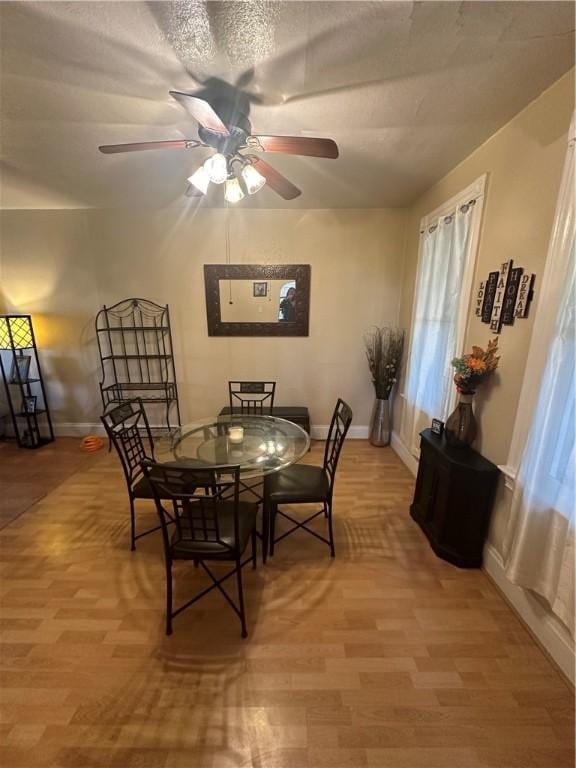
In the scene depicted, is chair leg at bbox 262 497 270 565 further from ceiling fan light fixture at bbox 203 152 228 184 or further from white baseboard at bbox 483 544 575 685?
ceiling fan light fixture at bbox 203 152 228 184

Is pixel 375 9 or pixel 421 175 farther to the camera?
pixel 421 175

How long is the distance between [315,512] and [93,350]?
10.7ft

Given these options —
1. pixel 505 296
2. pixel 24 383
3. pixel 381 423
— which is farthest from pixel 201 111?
pixel 24 383

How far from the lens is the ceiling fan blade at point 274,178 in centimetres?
169

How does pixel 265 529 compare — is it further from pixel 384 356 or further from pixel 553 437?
pixel 384 356

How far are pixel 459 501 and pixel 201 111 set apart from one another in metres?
2.41

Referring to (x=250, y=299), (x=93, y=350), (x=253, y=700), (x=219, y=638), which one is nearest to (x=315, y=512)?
(x=219, y=638)

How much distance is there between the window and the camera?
2107 mm

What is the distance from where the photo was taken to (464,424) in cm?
195

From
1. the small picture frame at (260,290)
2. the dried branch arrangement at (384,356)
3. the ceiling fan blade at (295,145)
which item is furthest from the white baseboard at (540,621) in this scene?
the small picture frame at (260,290)

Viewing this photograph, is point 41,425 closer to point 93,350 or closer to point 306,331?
point 93,350

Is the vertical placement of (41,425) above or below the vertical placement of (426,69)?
below

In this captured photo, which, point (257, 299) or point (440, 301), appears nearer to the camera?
point (440, 301)

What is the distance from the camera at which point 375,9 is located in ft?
3.50
